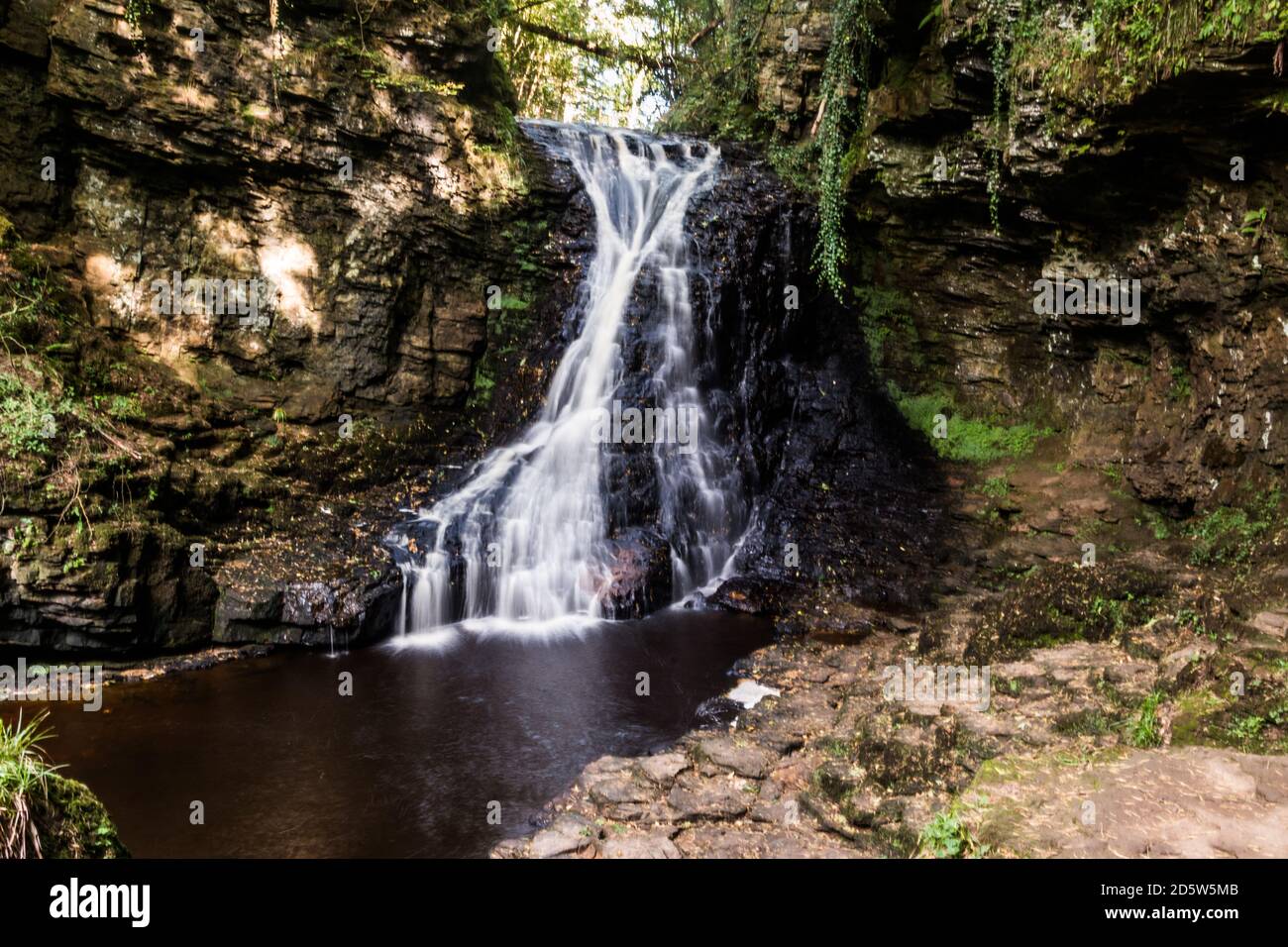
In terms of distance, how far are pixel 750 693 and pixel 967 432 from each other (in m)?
6.69

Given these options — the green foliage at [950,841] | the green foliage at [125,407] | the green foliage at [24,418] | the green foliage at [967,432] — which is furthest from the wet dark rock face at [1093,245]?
the green foliage at [24,418]

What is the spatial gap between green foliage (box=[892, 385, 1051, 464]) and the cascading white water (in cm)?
334

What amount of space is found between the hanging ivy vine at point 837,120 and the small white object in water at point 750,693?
6834 mm

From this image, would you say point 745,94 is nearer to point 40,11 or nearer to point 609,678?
point 40,11

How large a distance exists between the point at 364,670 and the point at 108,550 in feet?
8.65

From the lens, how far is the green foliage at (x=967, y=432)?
11219 millimetres

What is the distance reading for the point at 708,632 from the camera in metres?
8.77

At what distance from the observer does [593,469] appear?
34.4 ft

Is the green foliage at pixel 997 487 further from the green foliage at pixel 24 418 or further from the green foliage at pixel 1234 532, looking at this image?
the green foliage at pixel 24 418

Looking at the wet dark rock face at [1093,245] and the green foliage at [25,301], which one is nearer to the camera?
the green foliage at [25,301]

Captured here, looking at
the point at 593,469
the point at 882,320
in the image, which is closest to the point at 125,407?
the point at 593,469

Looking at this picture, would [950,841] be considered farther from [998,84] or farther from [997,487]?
[998,84]

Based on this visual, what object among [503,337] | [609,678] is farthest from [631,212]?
[609,678]

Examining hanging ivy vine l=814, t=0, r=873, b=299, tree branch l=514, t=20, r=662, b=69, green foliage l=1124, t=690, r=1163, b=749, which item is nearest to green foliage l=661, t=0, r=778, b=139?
hanging ivy vine l=814, t=0, r=873, b=299
